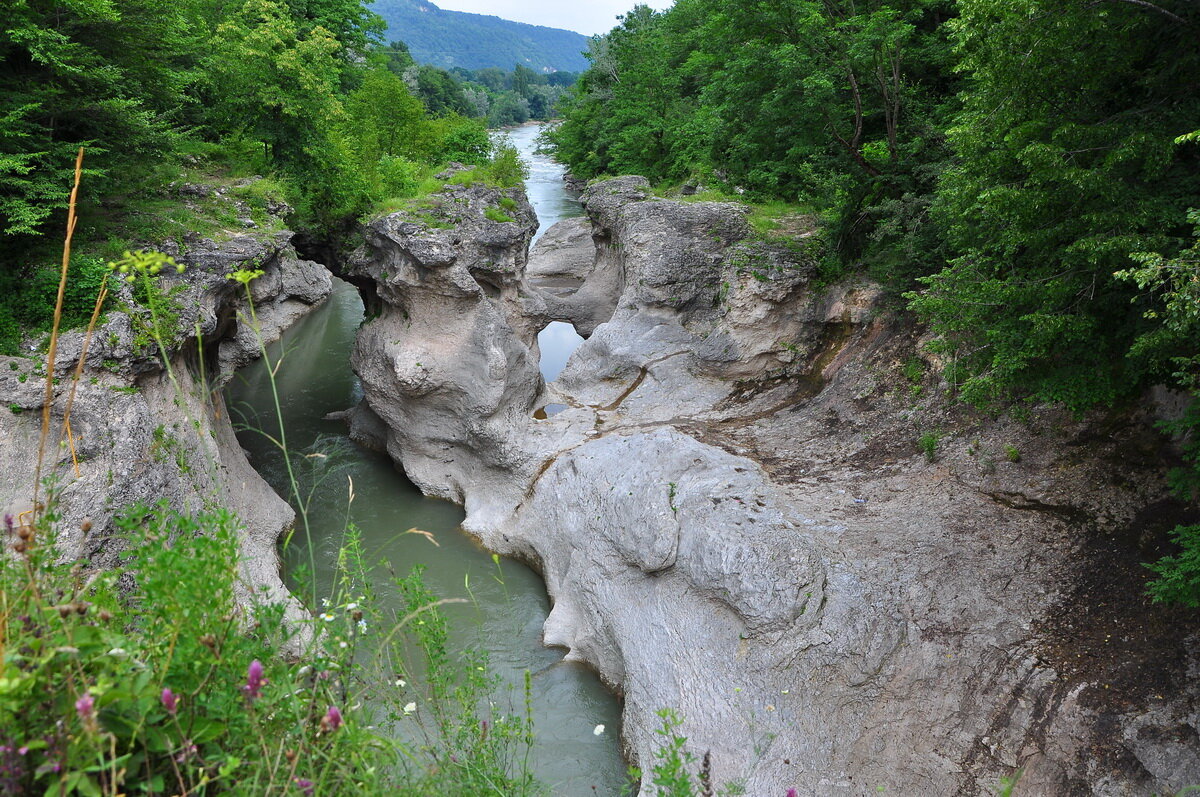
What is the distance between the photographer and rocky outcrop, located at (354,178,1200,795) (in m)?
8.02

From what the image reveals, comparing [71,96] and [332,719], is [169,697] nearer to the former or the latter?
[332,719]

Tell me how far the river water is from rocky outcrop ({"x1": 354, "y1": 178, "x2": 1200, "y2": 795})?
19.6 inches

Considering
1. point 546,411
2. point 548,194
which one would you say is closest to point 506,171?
point 546,411

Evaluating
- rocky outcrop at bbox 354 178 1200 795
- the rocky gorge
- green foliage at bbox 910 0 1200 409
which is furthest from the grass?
green foliage at bbox 910 0 1200 409

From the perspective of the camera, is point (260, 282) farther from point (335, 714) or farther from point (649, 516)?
point (335, 714)

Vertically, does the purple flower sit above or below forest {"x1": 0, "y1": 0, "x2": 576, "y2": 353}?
above

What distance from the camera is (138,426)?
10.4m

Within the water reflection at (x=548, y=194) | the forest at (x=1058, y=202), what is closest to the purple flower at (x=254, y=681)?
the forest at (x=1058, y=202)

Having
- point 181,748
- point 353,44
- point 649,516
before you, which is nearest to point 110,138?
point 649,516

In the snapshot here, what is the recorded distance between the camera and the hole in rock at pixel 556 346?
83.3 ft

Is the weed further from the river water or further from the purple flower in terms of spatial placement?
the purple flower

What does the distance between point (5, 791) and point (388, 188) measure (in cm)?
1875

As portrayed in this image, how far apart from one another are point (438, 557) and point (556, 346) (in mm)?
14790

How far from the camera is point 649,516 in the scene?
37.4 ft
